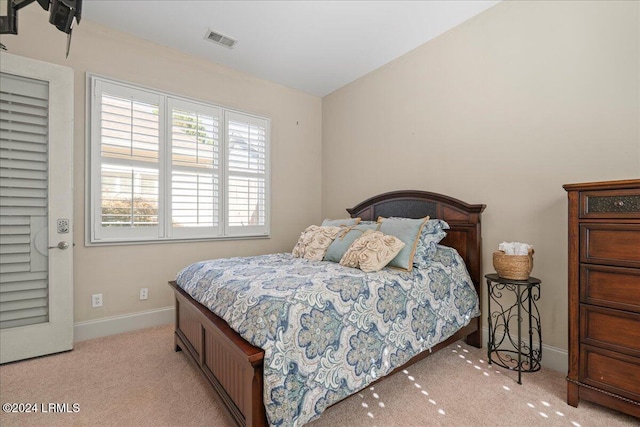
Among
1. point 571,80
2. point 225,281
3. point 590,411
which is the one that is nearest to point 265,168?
point 225,281

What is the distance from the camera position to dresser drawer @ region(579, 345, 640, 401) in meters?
1.58

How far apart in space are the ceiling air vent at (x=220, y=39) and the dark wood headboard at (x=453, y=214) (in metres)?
2.25

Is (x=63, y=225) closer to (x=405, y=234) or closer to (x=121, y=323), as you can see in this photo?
(x=121, y=323)

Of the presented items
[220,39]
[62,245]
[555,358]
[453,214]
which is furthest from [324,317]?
[220,39]

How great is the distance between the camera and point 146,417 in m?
1.70

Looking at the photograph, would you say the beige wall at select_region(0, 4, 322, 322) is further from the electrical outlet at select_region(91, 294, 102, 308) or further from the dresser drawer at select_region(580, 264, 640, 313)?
the dresser drawer at select_region(580, 264, 640, 313)

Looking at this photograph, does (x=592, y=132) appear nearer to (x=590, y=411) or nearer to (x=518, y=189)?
(x=518, y=189)

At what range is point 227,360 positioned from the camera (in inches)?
63.2

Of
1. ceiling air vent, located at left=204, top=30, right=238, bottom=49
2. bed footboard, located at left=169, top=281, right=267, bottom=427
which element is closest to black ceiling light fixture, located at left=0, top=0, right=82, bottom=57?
bed footboard, located at left=169, top=281, right=267, bottom=427

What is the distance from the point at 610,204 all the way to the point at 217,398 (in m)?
2.41

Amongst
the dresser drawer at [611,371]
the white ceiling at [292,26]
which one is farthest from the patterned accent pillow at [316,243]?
the white ceiling at [292,26]

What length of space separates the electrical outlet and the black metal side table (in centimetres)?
338

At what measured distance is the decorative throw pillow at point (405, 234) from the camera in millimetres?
2209

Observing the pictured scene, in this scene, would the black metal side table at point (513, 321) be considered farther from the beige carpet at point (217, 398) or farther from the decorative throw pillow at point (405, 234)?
the decorative throw pillow at point (405, 234)
